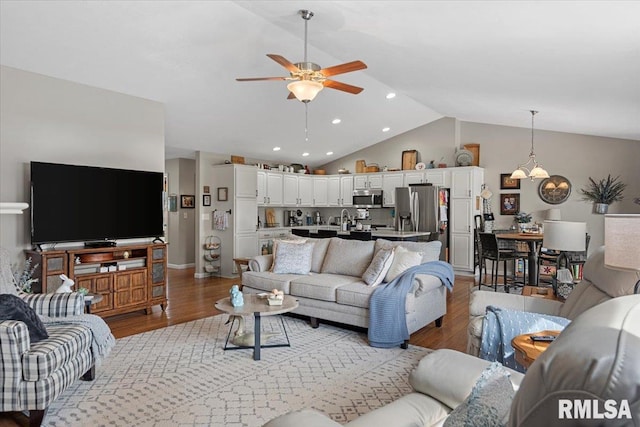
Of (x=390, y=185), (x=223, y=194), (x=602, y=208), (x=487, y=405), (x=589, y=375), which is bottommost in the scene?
(x=487, y=405)

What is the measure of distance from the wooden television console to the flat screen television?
0.20 metres

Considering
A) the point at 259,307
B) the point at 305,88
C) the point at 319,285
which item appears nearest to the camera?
the point at 305,88

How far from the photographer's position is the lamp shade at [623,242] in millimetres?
1637

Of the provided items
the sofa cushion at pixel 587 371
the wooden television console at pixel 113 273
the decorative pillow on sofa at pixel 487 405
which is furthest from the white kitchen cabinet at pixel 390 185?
the sofa cushion at pixel 587 371

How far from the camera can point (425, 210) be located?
8.13m

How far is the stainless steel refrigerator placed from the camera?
26.4 ft

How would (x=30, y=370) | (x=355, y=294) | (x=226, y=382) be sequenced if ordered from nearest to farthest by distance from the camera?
(x=30, y=370), (x=226, y=382), (x=355, y=294)

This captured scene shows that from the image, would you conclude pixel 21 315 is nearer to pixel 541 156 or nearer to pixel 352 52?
pixel 352 52

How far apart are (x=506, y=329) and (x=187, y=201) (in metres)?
7.78

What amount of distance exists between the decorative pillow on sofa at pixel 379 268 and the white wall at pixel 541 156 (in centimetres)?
476

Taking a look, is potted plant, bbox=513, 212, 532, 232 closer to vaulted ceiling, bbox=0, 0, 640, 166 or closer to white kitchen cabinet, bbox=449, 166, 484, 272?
white kitchen cabinet, bbox=449, 166, 484, 272

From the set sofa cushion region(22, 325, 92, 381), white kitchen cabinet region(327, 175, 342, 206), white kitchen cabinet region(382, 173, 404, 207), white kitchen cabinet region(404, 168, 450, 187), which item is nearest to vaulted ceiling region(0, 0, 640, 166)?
white kitchen cabinet region(404, 168, 450, 187)

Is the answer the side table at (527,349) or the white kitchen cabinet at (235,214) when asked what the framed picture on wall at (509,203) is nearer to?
the white kitchen cabinet at (235,214)

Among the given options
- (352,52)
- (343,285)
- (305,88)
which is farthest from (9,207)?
(352,52)
